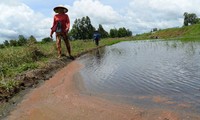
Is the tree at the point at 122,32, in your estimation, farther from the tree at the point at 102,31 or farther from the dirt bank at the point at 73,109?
the dirt bank at the point at 73,109

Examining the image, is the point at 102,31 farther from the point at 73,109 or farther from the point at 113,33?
the point at 73,109

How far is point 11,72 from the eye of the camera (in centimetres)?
870

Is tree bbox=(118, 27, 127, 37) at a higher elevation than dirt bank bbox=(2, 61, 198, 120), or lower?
lower

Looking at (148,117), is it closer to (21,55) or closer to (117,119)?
(117,119)

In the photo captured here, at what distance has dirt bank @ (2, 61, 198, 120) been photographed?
4.41m

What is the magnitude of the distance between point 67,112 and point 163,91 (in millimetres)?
1906

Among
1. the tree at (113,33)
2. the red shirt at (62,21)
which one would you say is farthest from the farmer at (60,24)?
the tree at (113,33)

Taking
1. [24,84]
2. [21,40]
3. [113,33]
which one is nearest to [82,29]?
[113,33]

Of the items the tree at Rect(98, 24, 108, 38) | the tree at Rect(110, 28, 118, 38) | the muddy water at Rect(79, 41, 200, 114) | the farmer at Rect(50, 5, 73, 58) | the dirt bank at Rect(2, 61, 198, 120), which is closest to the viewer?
the dirt bank at Rect(2, 61, 198, 120)

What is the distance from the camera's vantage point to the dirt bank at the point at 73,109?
4.41 metres

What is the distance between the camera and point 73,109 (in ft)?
16.4

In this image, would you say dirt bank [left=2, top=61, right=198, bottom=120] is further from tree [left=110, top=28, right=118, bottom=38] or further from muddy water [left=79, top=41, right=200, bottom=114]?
tree [left=110, top=28, right=118, bottom=38]

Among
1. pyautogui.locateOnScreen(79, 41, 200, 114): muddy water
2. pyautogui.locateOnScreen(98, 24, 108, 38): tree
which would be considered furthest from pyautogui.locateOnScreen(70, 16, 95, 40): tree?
pyautogui.locateOnScreen(79, 41, 200, 114): muddy water

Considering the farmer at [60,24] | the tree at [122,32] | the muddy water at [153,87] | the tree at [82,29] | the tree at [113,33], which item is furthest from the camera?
the tree at [122,32]
